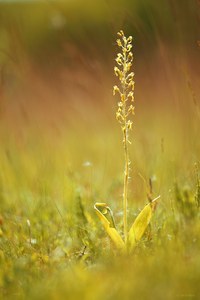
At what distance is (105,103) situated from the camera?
6.25 m

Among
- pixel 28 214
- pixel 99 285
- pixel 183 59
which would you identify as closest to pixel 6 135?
pixel 28 214

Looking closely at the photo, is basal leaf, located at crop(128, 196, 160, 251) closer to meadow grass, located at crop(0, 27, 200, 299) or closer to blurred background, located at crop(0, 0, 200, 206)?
meadow grass, located at crop(0, 27, 200, 299)

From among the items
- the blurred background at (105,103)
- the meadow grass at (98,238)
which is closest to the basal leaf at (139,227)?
the meadow grass at (98,238)

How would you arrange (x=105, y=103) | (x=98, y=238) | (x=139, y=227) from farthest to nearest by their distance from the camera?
(x=105, y=103)
(x=98, y=238)
(x=139, y=227)

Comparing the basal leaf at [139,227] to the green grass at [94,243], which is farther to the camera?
the basal leaf at [139,227]

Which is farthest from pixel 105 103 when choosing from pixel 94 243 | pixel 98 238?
pixel 94 243

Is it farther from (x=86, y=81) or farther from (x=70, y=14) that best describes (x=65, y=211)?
(x=70, y=14)

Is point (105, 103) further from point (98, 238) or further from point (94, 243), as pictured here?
point (94, 243)

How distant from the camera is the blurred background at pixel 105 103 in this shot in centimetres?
335

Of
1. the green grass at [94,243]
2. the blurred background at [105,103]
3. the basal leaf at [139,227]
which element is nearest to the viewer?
the green grass at [94,243]

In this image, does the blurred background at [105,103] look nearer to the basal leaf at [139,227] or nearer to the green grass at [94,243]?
the green grass at [94,243]

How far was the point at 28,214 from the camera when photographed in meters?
3.36

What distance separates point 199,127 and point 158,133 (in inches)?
120

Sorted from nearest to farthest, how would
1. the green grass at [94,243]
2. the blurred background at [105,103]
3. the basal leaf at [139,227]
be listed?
the green grass at [94,243]
the basal leaf at [139,227]
the blurred background at [105,103]
